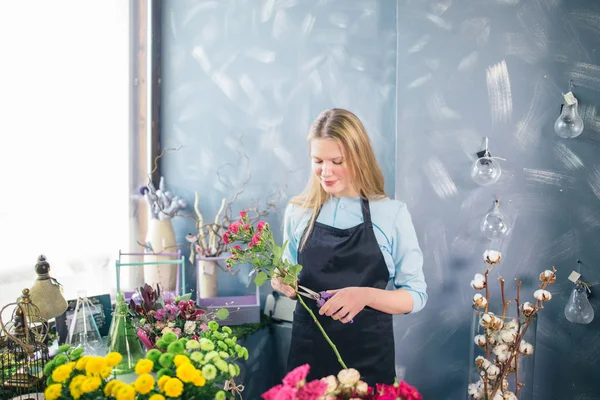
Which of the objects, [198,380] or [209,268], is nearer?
[198,380]

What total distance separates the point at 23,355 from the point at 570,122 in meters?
2.11

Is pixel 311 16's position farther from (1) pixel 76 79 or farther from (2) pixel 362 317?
(2) pixel 362 317

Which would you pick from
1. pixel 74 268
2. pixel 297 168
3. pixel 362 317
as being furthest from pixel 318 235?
pixel 74 268

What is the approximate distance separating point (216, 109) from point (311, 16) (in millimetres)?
692

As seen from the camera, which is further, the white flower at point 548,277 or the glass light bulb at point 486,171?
the glass light bulb at point 486,171

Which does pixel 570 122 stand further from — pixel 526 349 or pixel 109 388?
pixel 109 388

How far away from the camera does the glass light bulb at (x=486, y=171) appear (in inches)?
79.0

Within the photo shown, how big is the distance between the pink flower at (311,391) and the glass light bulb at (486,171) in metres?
1.44

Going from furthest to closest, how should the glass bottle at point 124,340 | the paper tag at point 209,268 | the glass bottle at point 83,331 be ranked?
the paper tag at point 209,268, the glass bottle at point 83,331, the glass bottle at point 124,340

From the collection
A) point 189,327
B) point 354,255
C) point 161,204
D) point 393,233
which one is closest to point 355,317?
point 354,255

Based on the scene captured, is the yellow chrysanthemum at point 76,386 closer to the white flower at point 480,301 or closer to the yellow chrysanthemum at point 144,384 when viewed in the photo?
the yellow chrysanthemum at point 144,384

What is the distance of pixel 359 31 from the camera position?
7.65ft

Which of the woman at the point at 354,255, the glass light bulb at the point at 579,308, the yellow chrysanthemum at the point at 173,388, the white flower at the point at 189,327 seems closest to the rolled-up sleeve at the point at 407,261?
the woman at the point at 354,255

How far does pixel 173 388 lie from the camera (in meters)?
0.94
